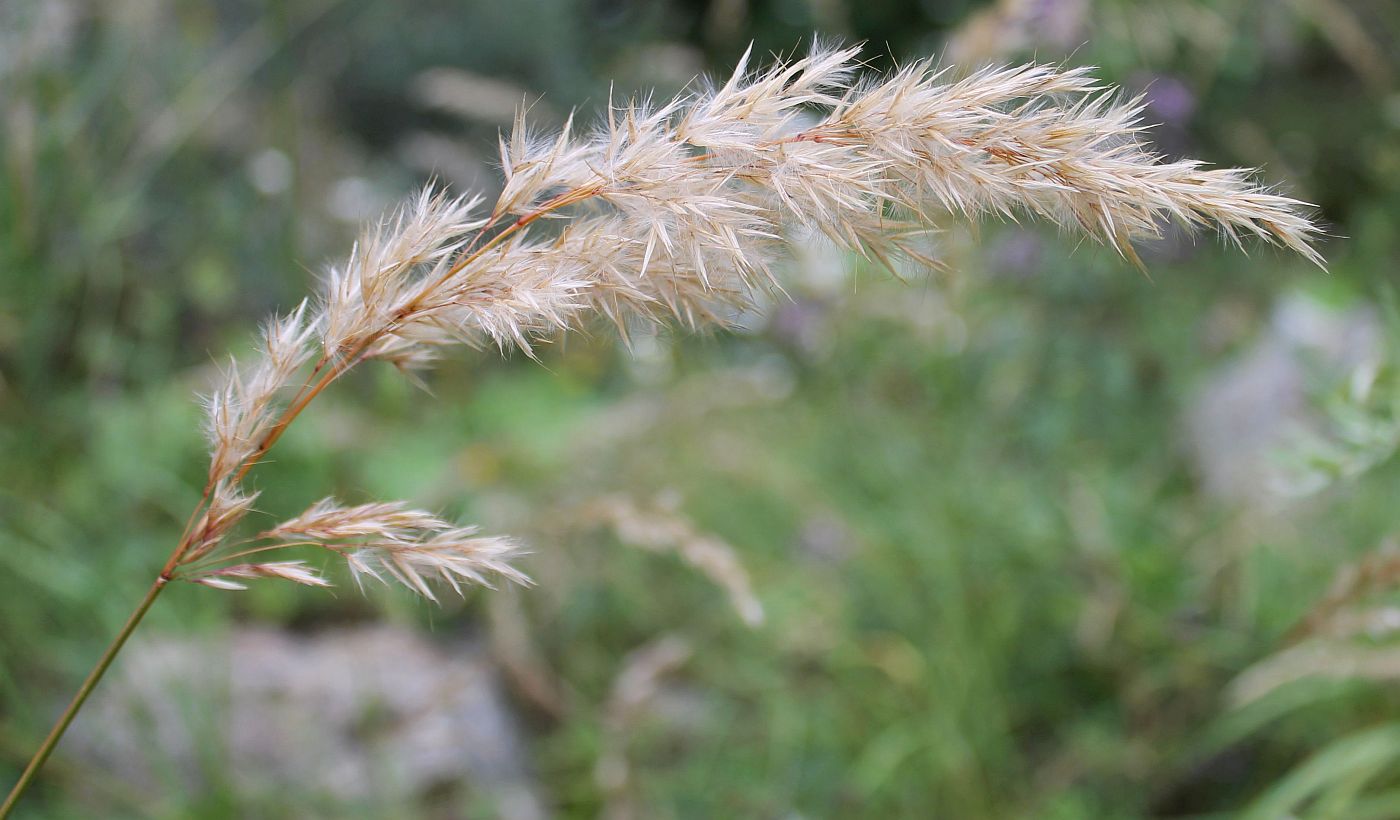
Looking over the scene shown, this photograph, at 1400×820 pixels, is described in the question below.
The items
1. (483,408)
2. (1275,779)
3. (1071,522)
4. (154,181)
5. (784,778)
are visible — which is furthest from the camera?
(154,181)

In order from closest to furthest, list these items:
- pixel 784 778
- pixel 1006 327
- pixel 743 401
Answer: pixel 784 778 → pixel 743 401 → pixel 1006 327

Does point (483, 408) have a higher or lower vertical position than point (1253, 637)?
higher

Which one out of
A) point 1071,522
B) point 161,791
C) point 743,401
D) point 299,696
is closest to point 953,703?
point 1071,522

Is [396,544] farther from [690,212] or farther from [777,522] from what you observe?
[777,522]

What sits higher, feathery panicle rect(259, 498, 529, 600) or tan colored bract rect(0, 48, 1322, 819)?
tan colored bract rect(0, 48, 1322, 819)

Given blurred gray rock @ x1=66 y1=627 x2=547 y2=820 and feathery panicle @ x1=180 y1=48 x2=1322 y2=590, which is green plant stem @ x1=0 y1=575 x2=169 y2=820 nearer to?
feathery panicle @ x1=180 y1=48 x2=1322 y2=590

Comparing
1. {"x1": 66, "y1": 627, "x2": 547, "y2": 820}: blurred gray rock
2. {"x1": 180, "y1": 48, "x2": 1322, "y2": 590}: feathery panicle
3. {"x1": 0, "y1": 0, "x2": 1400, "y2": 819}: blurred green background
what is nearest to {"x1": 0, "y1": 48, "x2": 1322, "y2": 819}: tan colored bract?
{"x1": 180, "y1": 48, "x2": 1322, "y2": 590}: feathery panicle

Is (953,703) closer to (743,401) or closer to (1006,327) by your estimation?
(743,401)
